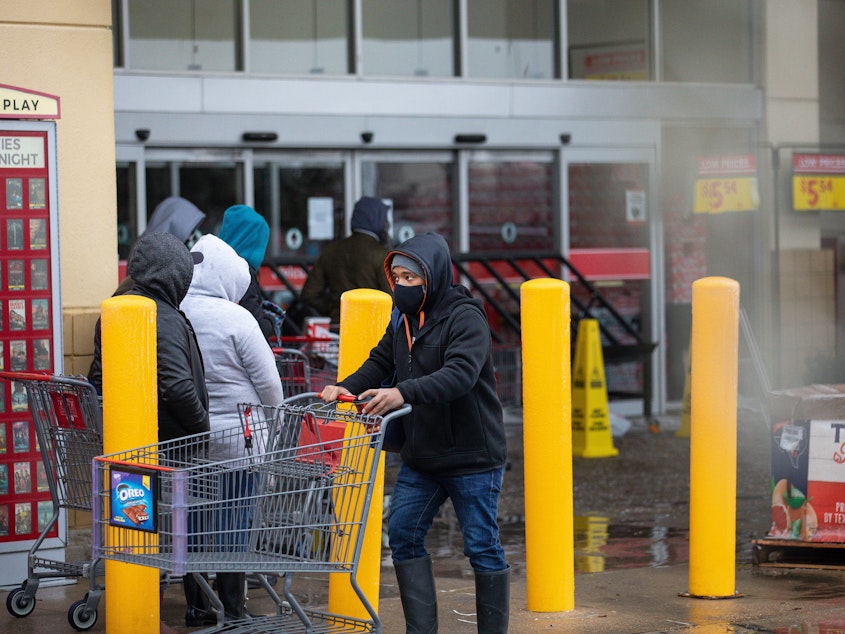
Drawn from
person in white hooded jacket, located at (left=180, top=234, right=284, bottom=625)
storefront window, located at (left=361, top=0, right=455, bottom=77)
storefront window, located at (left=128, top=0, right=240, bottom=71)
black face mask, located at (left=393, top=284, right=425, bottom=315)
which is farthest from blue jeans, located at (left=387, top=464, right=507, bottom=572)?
storefront window, located at (left=361, top=0, right=455, bottom=77)

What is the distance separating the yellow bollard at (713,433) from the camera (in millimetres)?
6195

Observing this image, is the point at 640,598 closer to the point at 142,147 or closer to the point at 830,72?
the point at 142,147

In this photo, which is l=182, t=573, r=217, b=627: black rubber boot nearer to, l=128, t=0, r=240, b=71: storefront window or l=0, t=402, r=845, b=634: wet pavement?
l=0, t=402, r=845, b=634: wet pavement

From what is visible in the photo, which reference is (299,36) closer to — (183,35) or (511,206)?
(183,35)

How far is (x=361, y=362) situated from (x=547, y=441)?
2.97 ft

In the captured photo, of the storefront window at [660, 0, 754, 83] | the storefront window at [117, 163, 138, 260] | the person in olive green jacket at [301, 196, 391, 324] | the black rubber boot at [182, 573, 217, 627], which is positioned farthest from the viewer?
the storefront window at [660, 0, 754, 83]

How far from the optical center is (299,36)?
12.5 metres

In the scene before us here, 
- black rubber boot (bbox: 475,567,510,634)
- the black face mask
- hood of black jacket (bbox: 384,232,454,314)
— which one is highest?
hood of black jacket (bbox: 384,232,454,314)

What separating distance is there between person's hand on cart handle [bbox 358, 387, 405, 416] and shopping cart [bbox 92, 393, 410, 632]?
0.04m

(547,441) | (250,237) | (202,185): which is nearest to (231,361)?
(547,441)

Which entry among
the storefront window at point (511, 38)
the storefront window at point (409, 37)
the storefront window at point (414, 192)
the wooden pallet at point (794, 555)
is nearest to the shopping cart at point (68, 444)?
the wooden pallet at point (794, 555)

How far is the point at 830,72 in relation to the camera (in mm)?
14500

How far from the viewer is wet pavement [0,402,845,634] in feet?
19.4

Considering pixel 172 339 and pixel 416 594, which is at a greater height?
pixel 172 339
